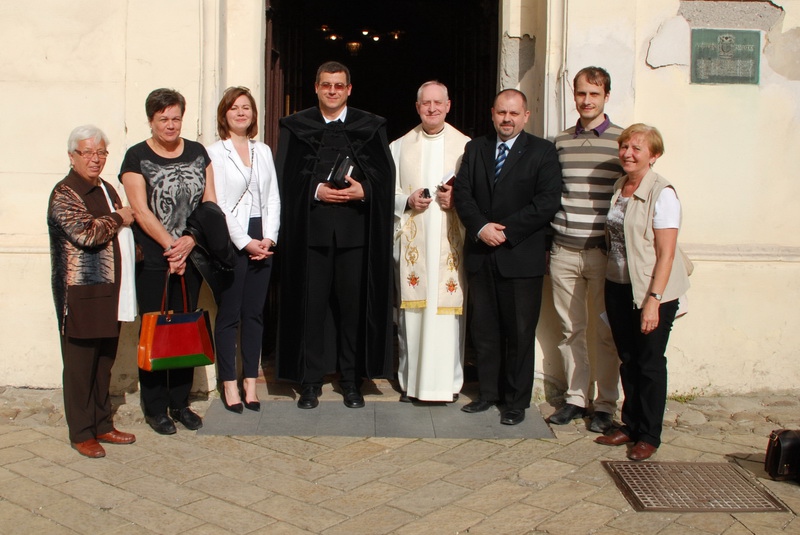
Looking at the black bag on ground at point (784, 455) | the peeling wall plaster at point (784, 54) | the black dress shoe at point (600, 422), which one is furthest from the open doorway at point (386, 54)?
the black bag on ground at point (784, 455)

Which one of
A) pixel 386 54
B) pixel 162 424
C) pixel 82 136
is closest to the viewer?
pixel 82 136

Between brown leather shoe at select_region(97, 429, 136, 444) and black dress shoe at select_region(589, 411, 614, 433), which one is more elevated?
black dress shoe at select_region(589, 411, 614, 433)

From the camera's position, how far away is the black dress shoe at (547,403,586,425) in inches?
196

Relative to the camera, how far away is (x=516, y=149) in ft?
16.1

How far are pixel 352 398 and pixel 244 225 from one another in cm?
119

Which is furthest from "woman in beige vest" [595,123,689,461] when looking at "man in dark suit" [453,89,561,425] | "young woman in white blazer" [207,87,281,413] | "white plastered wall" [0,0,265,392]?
"white plastered wall" [0,0,265,392]

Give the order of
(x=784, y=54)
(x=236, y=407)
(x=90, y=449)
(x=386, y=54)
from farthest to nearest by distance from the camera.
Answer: (x=386, y=54), (x=784, y=54), (x=236, y=407), (x=90, y=449)

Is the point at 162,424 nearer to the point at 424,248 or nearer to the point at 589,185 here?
the point at 424,248

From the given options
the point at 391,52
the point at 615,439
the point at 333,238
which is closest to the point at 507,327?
the point at 615,439

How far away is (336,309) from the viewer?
5332 millimetres

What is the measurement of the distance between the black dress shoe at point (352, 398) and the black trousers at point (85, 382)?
4.50 ft

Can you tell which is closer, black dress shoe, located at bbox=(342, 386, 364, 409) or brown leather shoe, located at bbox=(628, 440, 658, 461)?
brown leather shoe, located at bbox=(628, 440, 658, 461)

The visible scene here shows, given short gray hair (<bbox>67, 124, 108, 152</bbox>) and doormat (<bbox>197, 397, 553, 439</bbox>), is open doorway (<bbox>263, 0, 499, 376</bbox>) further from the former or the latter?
short gray hair (<bbox>67, 124, 108, 152</bbox>)

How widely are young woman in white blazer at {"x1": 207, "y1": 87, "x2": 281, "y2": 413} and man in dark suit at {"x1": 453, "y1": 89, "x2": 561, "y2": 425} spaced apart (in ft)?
3.54
